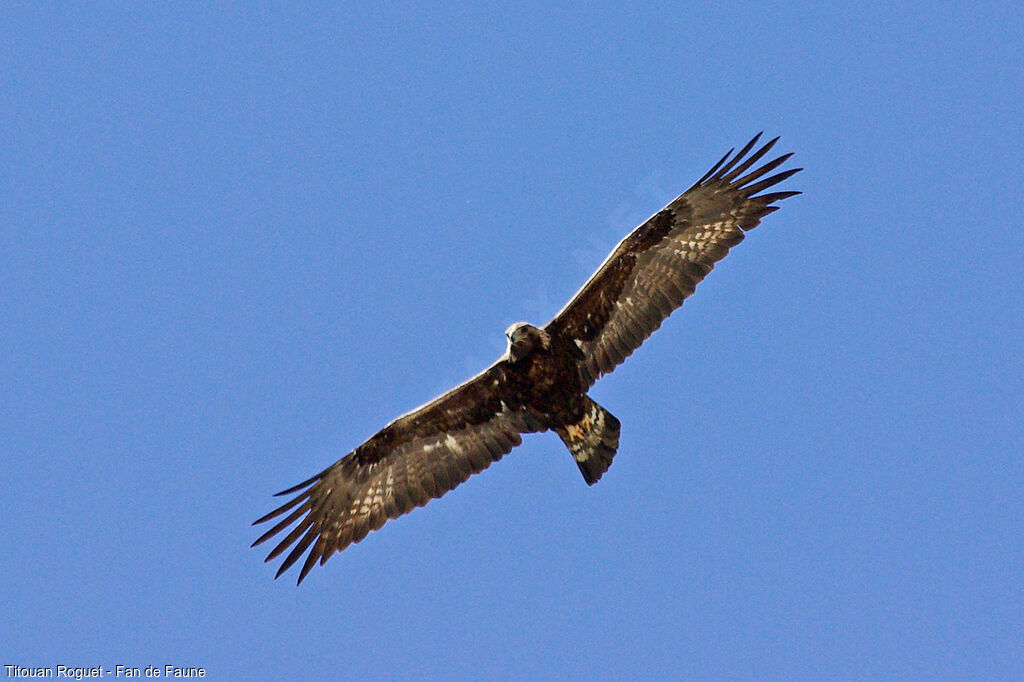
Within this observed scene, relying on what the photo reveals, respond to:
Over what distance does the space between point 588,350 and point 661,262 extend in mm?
1417

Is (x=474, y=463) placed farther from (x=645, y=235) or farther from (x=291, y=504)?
(x=645, y=235)

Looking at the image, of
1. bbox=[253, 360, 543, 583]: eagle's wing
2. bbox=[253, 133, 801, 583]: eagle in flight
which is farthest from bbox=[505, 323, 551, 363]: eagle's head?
bbox=[253, 360, 543, 583]: eagle's wing

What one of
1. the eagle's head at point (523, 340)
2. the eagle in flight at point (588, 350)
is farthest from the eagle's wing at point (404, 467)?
the eagle's head at point (523, 340)

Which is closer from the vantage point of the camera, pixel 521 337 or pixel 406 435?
pixel 521 337

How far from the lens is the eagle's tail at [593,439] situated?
48.9 feet

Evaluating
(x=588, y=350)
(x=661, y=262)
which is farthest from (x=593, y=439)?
(x=661, y=262)

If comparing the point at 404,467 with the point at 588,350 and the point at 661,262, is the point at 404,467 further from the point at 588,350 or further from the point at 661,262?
the point at 661,262

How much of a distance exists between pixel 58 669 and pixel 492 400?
6151 millimetres

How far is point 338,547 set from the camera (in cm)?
1543

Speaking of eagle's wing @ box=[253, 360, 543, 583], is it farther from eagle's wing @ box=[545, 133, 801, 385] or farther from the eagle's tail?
eagle's wing @ box=[545, 133, 801, 385]

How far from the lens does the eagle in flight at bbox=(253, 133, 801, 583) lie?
584 inches

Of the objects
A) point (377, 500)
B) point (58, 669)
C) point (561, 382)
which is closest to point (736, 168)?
point (561, 382)

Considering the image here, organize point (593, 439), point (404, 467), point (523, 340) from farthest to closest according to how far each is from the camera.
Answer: point (404, 467) → point (593, 439) → point (523, 340)

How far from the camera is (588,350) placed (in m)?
15.0
